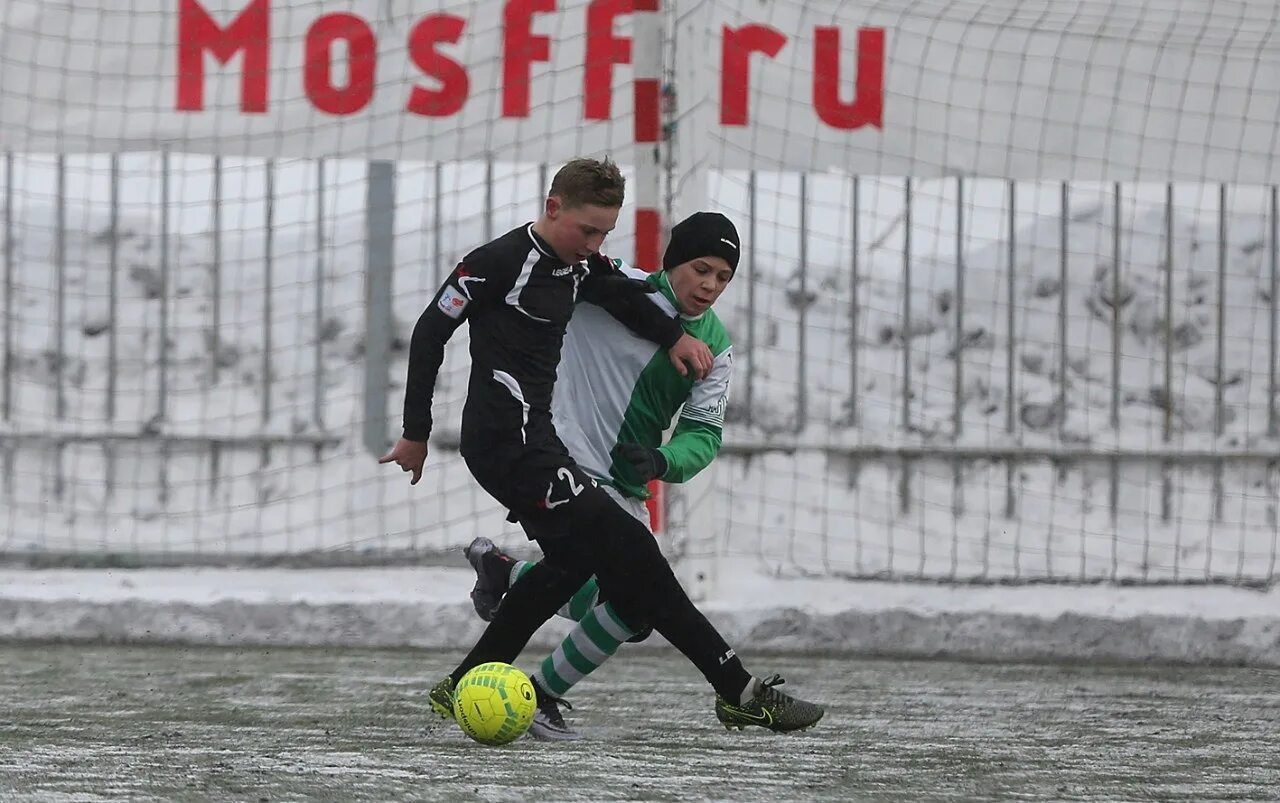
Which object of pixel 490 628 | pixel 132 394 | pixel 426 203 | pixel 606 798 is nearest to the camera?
pixel 606 798

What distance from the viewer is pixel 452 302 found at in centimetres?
473

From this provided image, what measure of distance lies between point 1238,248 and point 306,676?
246 inches

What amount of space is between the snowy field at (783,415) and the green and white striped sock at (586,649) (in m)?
2.34

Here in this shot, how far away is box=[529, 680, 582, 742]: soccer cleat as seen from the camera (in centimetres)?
489

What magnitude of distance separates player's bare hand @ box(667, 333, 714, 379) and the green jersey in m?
0.07

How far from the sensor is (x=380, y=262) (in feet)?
27.2

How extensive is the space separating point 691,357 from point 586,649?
2.41 feet

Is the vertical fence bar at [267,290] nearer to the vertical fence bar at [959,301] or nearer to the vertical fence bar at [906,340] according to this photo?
the vertical fence bar at [906,340]

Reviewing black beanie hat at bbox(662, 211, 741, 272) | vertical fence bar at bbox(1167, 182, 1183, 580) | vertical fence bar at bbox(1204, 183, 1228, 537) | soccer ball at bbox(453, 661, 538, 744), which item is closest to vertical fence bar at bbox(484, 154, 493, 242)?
vertical fence bar at bbox(1167, 182, 1183, 580)

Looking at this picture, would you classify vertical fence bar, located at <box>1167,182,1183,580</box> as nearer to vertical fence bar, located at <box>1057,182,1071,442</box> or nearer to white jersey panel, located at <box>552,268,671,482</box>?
vertical fence bar, located at <box>1057,182,1071,442</box>

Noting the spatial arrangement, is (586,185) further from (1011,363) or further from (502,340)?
(1011,363)

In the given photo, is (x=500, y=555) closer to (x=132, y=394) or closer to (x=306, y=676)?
(x=306, y=676)

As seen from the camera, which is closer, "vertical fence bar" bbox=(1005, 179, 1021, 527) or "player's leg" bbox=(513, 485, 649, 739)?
"player's leg" bbox=(513, 485, 649, 739)

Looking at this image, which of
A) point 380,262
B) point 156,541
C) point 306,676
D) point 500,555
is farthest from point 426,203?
point 500,555
